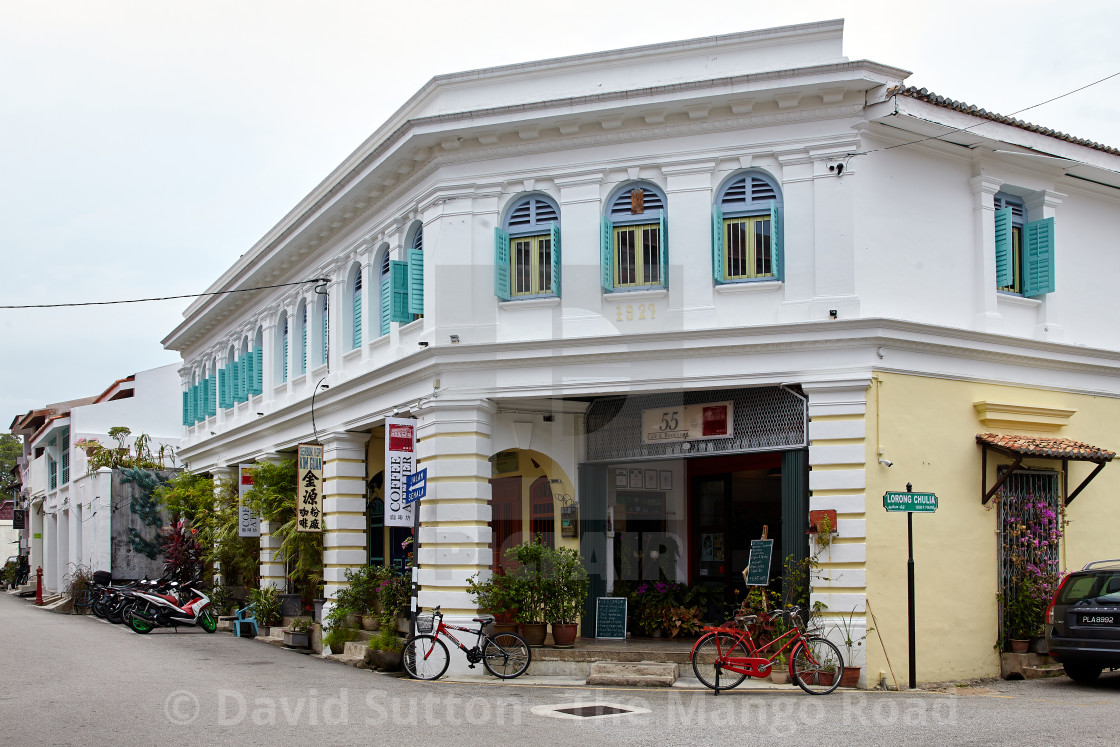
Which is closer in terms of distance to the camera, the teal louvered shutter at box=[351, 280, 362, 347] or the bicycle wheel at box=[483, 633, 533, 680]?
the bicycle wheel at box=[483, 633, 533, 680]

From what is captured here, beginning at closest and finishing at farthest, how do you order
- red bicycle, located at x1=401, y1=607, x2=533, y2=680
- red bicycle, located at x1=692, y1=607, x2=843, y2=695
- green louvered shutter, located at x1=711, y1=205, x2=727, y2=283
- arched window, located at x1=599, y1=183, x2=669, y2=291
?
red bicycle, located at x1=692, y1=607, x2=843, y2=695, red bicycle, located at x1=401, y1=607, x2=533, y2=680, green louvered shutter, located at x1=711, y1=205, x2=727, y2=283, arched window, located at x1=599, y1=183, x2=669, y2=291

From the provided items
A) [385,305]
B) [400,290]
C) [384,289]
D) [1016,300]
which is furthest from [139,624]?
[1016,300]

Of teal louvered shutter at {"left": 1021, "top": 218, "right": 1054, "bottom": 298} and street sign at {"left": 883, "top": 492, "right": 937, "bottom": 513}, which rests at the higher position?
teal louvered shutter at {"left": 1021, "top": 218, "right": 1054, "bottom": 298}

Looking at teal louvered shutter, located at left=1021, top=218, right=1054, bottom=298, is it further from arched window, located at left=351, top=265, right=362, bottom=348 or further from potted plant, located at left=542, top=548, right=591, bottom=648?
arched window, located at left=351, top=265, right=362, bottom=348

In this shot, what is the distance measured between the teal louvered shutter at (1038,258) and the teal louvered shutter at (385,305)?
9897 mm

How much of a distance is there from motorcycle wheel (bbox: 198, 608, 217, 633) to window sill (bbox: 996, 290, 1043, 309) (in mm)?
17300

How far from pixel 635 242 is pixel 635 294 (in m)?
0.79

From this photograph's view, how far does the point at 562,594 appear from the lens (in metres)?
15.6

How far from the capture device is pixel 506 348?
51.0 feet

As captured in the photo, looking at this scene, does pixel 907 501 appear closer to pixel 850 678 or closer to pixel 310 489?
pixel 850 678

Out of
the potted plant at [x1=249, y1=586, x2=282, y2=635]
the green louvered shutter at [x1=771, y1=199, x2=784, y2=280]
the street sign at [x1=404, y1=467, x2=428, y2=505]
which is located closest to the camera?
Result: the green louvered shutter at [x1=771, y1=199, x2=784, y2=280]

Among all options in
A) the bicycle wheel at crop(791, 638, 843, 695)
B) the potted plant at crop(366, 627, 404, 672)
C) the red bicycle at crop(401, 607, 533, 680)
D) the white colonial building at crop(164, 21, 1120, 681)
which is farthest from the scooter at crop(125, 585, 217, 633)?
the bicycle wheel at crop(791, 638, 843, 695)

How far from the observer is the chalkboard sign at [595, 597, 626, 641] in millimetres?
16422

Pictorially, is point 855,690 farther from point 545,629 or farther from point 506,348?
point 506,348
